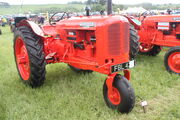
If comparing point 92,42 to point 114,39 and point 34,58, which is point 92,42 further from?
point 34,58

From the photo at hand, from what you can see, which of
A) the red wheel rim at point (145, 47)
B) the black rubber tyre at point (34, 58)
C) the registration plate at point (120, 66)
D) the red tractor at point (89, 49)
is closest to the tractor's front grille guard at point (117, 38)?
the red tractor at point (89, 49)

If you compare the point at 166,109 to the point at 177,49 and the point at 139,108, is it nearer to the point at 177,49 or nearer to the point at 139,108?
the point at 139,108

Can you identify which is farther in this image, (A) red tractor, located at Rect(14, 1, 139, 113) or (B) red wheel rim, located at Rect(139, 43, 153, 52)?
(B) red wheel rim, located at Rect(139, 43, 153, 52)

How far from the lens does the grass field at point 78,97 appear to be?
2.72m

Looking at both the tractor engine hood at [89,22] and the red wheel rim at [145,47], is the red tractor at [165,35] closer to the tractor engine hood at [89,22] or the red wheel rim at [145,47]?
the red wheel rim at [145,47]

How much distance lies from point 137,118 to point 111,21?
1328 mm

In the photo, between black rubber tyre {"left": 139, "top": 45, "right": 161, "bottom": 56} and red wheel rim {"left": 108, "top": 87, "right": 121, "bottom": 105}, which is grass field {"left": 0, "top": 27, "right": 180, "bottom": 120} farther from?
black rubber tyre {"left": 139, "top": 45, "right": 161, "bottom": 56}

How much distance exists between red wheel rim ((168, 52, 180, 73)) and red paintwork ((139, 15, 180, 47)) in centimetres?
61

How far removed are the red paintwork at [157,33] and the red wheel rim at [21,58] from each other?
11.1 feet

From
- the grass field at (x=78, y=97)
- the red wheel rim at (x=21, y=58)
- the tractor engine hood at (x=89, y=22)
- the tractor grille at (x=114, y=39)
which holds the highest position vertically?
the tractor engine hood at (x=89, y=22)

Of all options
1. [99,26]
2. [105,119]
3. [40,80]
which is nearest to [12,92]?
[40,80]

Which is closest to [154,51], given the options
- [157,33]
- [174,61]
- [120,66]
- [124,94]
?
[157,33]

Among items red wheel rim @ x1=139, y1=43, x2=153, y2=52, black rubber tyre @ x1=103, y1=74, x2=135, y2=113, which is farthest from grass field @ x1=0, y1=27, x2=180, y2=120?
red wheel rim @ x1=139, y1=43, x2=153, y2=52

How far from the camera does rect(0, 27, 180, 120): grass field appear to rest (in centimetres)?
272
